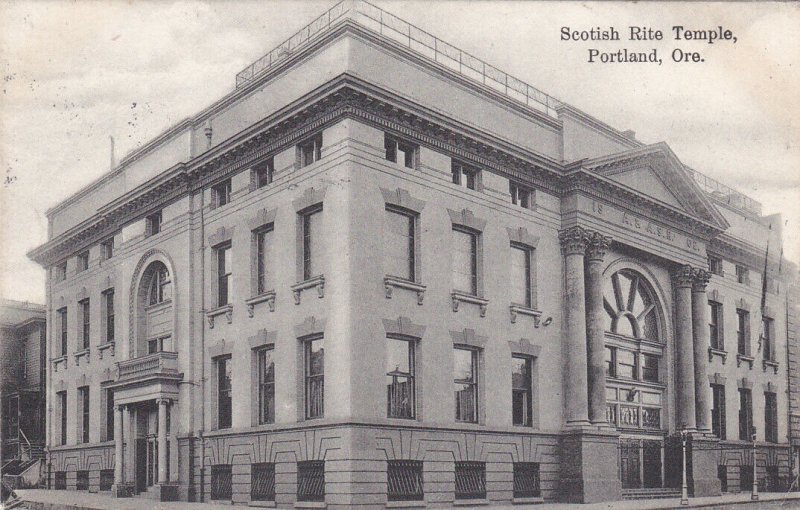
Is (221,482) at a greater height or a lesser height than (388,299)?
lesser

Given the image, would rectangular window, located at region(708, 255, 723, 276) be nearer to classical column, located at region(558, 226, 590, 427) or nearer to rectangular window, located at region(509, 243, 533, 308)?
classical column, located at region(558, 226, 590, 427)

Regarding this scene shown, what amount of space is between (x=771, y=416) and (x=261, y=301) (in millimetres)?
27894

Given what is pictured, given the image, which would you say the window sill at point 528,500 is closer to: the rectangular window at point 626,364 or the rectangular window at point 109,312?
the rectangular window at point 626,364

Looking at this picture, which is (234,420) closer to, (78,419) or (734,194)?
(78,419)

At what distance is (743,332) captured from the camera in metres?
42.3

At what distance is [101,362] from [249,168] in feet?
43.6

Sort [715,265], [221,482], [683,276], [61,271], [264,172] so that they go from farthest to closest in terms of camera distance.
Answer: [61,271] → [715,265] → [683,276] → [264,172] → [221,482]

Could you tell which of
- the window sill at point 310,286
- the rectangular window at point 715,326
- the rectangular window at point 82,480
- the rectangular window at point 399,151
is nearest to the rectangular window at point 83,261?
the rectangular window at point 82,480

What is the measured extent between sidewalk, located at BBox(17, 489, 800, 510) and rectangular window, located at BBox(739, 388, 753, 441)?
5.32 m

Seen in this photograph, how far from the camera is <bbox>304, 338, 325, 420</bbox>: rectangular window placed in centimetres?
2482

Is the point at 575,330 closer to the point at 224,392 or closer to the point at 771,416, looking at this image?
the point at 224,392

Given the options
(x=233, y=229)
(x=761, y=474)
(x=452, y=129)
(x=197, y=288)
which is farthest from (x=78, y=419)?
(x=761, y=474)

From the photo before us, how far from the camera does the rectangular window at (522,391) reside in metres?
28.9

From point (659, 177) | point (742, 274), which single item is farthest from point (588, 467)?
point (742, 274)
